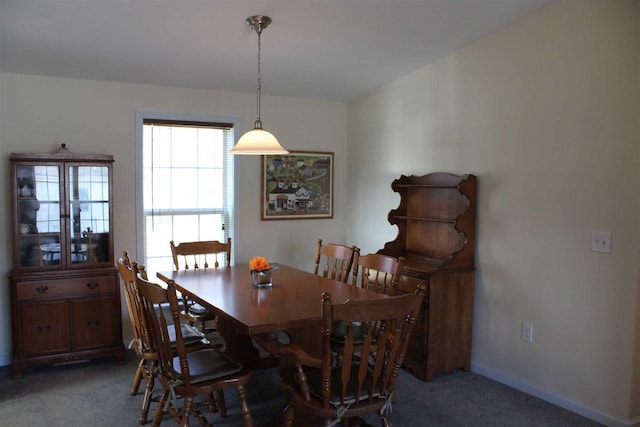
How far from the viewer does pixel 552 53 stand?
2.88 meters

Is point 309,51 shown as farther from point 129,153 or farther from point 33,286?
point 33,286

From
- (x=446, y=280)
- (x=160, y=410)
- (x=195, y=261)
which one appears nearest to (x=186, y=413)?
(x=160, y=410)

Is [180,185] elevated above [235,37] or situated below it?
below

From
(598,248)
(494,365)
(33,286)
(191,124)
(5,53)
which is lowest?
(494,365)

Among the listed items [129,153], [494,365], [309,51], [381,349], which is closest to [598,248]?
[494,365]

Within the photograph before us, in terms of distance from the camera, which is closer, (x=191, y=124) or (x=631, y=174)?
(x=631, y=174)

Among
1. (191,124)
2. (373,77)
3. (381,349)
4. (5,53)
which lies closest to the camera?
(381,349)

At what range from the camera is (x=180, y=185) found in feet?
14.6

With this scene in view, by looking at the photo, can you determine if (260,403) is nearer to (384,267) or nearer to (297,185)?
(384,267)

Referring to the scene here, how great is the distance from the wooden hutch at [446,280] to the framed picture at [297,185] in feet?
4.74

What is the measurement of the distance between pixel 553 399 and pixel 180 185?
347 cm

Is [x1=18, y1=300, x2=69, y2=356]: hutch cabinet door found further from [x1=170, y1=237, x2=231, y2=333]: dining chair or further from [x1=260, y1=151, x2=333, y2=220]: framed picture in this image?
[x1=260, y1=151, x2=333, y2=220]: framed picture

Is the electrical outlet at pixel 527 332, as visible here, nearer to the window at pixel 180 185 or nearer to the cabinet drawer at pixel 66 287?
the window at pixel 180 185

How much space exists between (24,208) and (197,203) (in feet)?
4.69
